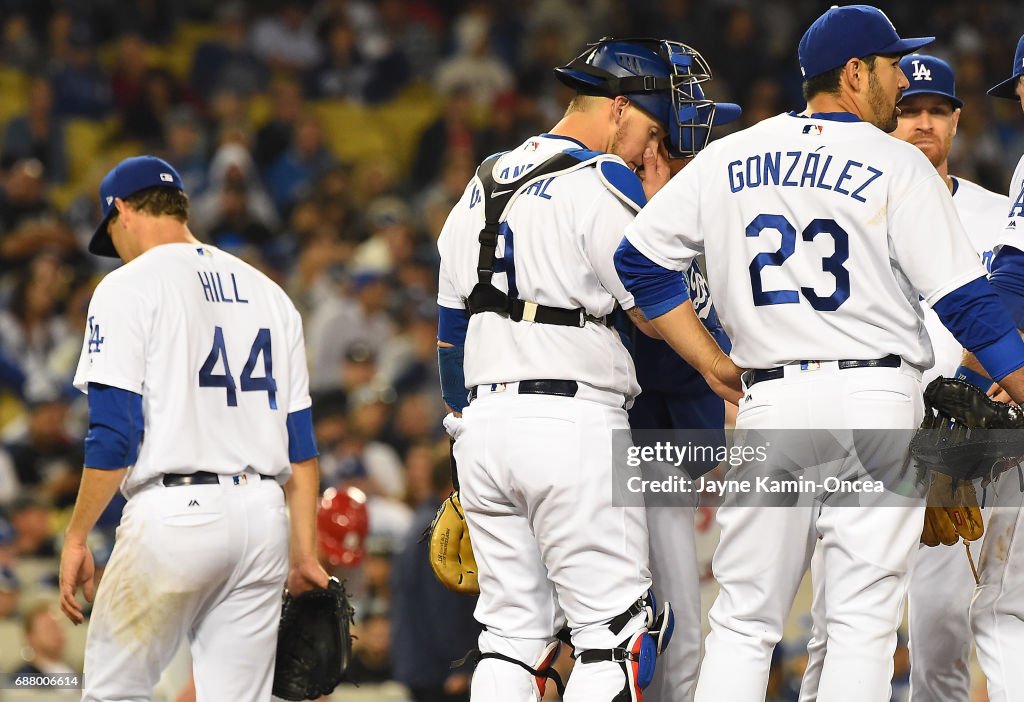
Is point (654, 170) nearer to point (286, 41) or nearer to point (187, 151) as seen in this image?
point (187, 151)

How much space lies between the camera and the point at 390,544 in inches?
381

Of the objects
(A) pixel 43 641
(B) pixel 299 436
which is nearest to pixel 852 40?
(B) pixel 299 436

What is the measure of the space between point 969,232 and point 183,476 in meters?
3.43

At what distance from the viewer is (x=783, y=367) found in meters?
4.48

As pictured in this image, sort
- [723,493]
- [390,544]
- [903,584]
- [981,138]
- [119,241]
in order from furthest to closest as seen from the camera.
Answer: [981,138]
[390,544]
[119,241]
[723,493]
[903,584]

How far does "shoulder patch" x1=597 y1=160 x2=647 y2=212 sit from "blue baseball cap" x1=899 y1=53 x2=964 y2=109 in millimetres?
1709

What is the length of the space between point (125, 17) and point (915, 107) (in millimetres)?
11670

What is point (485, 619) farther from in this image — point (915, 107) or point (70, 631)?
point (70, 631)

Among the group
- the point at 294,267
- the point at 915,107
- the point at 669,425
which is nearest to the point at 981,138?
the point at 294,267

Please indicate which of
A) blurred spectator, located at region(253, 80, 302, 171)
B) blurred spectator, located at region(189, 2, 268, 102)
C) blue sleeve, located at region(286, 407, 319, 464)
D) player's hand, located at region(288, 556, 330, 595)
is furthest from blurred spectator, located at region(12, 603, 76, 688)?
blurred spectator, located at region(189, 2, 268, 102)

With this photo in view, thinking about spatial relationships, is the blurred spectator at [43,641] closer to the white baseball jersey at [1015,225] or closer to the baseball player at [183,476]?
the baseball player at [183,476]

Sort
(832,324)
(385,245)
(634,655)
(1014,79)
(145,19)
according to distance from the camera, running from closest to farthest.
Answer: (832,324)
(634,655)
(1014,79)
(385,245)
(145,19)

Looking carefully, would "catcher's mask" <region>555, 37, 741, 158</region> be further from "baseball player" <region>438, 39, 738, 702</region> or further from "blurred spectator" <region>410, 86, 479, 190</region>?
"blurred spectator" <region>410, 86, 479, 190</region>

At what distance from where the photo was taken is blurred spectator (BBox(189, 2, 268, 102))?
1504 centimetres
